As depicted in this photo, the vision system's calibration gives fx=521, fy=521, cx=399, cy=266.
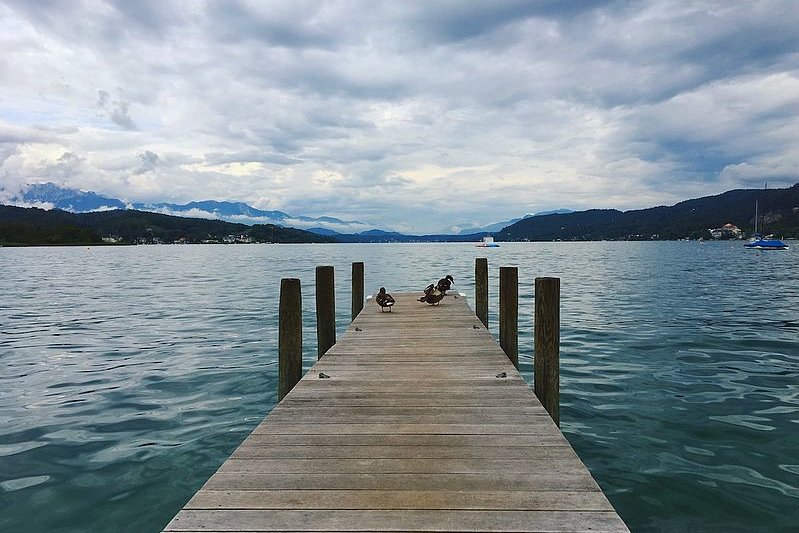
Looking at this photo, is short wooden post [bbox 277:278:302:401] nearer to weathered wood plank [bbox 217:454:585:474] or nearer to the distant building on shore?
weathered wood plank [bbox 217:454:585:474]

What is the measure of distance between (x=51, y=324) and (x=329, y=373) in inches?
706

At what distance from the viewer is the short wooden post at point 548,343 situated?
7098mm

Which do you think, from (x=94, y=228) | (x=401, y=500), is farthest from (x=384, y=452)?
(x=94, y=228)

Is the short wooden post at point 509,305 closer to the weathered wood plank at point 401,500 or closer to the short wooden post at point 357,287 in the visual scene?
the short wooden post at point 357,287

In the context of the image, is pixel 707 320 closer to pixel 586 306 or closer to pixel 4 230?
pixel 586 306

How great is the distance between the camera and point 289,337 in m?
8.20

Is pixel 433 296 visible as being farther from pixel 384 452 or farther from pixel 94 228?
pixel 94 228

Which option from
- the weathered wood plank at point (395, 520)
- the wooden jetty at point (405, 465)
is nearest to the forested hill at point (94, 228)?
the wooden jetty at point (405, 465)

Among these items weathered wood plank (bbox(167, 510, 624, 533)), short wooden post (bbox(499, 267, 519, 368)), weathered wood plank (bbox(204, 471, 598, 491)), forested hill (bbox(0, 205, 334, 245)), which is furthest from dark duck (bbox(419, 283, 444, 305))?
forested hill (bbox(0, 205, 334, 245))

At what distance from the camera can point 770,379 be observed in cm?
1131

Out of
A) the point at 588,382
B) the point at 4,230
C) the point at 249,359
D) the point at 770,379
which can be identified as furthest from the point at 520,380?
the point at 4,230

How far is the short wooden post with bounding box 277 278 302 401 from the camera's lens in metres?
8.05

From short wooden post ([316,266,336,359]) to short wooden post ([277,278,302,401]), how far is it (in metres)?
2.48

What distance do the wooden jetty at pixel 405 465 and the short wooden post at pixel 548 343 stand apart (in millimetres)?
469
